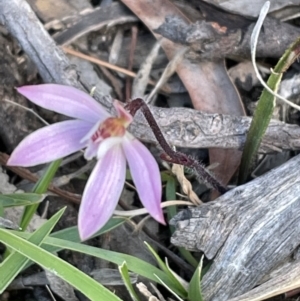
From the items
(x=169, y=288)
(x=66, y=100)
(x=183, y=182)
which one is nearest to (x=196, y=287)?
(x=169, y=288)

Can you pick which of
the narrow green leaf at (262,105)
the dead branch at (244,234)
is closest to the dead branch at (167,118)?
the narrow green leaf at (262,105)

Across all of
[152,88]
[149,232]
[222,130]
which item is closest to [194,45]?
[152,88]

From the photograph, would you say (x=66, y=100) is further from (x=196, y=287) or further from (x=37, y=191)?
(x=196, y=287)

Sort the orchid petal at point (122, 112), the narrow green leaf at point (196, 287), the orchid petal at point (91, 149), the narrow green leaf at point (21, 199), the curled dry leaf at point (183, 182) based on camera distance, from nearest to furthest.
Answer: the orchid petal at point (122, 112), the orchid petal at point (91, 149), the narrow green leaf at point (196, 287), the narrow green leaf at point (21, 199), the curled dry leaf at point (183, 182)

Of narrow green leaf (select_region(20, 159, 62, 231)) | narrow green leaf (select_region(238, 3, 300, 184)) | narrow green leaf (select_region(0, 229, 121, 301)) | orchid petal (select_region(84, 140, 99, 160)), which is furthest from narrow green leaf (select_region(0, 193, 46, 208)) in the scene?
narrow green leaf (select_region(238, 3, 300, 184))

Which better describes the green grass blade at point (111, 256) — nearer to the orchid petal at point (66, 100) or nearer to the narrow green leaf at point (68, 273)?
the narrow green leaf at point (68, 273)
